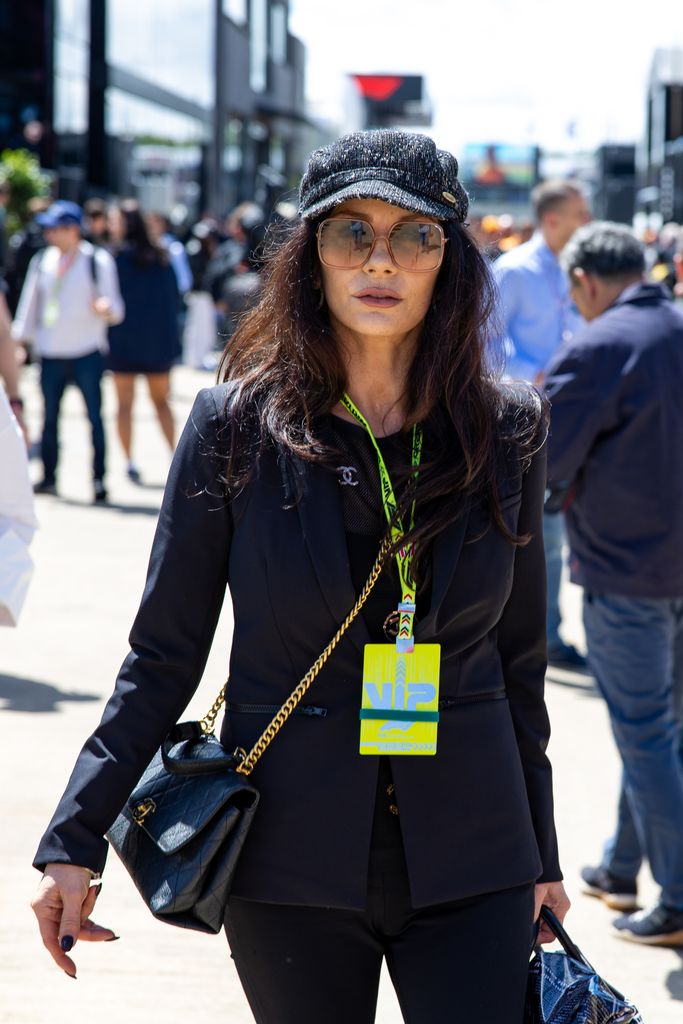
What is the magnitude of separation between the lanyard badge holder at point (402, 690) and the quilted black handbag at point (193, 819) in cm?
6

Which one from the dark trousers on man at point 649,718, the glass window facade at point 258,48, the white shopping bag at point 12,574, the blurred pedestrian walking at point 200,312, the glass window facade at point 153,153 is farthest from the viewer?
the glass window facade at point 258,48

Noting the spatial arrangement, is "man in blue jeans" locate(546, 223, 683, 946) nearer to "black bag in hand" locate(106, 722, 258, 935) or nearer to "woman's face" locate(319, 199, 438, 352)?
"woman's face" locate(319, 199, 438, 352)

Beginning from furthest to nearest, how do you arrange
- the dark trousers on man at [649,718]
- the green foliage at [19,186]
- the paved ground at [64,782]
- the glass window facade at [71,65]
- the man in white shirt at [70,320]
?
the glass window facade at [71,65]
the green foliage at [19,186]
the man in white shirt at [70,320]
the dark trousers on man at [649,718]
the paved ground at [64,782]

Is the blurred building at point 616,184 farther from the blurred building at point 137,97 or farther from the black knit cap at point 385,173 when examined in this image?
the black knit cap at point 385,173

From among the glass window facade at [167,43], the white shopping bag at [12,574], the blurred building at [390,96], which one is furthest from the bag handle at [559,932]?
the blurred building at [390,96]

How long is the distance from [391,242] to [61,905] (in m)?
1.13

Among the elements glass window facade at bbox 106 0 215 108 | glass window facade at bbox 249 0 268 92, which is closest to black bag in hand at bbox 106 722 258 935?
glass window facade at bbox 106 0 215 108

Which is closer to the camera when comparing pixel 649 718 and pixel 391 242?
pixel 391 242

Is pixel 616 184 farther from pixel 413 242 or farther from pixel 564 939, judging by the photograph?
pixel 564 939

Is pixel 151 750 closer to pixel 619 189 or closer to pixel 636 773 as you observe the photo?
pixel 636 773

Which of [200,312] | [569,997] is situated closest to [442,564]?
[569,997]

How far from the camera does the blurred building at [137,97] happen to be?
26234mm

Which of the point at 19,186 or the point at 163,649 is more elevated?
the point at 19,186

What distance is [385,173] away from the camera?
2424 mm
